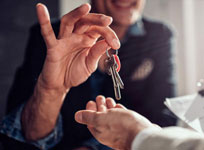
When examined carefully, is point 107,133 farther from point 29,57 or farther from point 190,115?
point 29,57

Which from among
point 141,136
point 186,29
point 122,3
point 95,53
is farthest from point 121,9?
point 186,29

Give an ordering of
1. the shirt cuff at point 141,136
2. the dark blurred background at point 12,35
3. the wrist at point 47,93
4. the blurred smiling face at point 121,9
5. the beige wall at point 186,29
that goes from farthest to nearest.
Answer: the beige wall at point 186,29 < the dark blurred background at point 12,35 < the blurred smiling face at point 121,9 < the wrist at point 47,93 < the shirt cuff at point 141,136

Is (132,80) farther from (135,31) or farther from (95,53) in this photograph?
(95,53)

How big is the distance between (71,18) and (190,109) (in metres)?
0.29

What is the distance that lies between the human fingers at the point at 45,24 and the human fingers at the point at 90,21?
5 centimetres

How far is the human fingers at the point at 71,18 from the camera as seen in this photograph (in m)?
0.40

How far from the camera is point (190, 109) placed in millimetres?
448

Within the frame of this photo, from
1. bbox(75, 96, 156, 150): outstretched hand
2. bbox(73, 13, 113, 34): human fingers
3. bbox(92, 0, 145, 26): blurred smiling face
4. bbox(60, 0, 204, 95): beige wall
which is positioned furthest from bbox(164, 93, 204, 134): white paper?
bbox(60, 0, 204, 95): beige wall

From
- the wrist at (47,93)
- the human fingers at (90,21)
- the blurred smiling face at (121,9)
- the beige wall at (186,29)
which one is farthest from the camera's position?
the beige wall at (186,29)

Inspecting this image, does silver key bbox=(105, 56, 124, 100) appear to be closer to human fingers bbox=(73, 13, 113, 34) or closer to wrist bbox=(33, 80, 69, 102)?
human fingers bbox=(73, 13, 113, 34)

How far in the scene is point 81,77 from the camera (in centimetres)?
53

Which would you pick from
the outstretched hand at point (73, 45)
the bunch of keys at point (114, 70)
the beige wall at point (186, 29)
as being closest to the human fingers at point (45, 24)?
the outstretched hand at point (73, 45)

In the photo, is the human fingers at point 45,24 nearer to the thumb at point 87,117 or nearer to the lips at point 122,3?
the thumb at point 87,117

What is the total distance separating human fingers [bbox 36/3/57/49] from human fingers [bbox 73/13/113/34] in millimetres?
50
